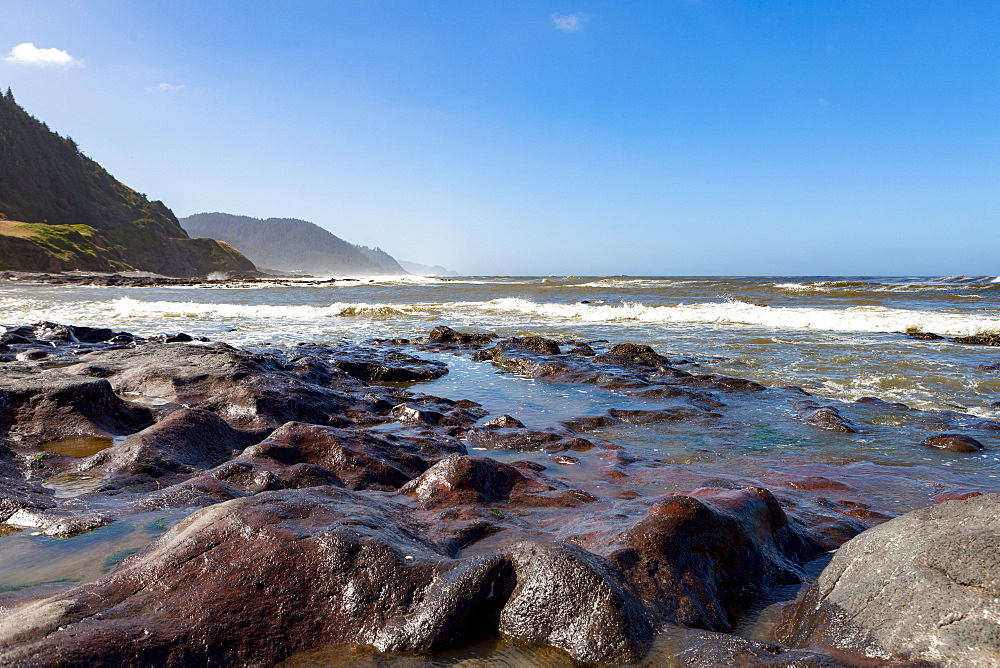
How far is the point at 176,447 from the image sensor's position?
4.49m

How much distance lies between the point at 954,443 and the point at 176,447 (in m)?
7.19

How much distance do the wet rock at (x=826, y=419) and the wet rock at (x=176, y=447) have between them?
6086 millimetres

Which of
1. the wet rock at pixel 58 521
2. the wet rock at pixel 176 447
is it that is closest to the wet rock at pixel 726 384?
the wet rock at pixel 176 447

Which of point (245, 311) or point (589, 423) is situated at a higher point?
point (245, 311)

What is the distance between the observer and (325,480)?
4.04m

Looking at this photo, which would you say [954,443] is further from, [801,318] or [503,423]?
[801,318]

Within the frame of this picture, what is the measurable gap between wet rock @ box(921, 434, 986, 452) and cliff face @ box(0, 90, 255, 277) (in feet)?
207

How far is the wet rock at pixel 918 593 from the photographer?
195 centimetres

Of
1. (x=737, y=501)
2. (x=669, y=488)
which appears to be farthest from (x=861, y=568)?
(x=669, y=488)

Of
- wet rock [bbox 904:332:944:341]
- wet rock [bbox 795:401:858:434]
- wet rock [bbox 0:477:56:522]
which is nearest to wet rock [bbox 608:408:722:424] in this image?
wet rock [bbox 795:401:858:434]

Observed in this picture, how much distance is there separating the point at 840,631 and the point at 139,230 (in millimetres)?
87712

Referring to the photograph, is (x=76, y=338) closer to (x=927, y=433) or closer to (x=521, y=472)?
(x=521, y=472)

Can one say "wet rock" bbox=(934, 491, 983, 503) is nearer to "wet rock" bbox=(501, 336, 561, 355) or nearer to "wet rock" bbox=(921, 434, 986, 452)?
"wet rock" bbox=(921, 434, 986, 452)

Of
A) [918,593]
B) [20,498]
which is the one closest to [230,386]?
[20,498]
